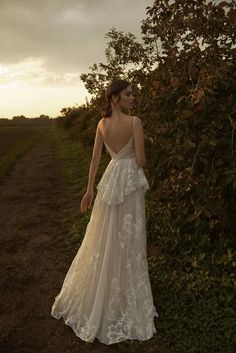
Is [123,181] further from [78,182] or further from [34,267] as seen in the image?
[78,182]

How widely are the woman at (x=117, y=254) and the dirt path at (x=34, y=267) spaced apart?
218mm

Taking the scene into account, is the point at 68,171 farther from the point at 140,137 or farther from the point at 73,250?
the point at 140,137

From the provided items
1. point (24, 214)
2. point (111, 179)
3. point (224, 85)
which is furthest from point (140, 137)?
point (24, 214)

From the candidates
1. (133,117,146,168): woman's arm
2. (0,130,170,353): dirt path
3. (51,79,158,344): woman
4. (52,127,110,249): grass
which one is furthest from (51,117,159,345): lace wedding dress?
(52,127,110,249): grass

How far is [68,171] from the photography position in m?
15.3

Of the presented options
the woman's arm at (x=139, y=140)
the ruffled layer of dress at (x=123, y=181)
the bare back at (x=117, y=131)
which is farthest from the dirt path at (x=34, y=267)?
the bare back at (x=117, y=131)

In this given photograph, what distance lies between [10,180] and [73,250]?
7.78 m

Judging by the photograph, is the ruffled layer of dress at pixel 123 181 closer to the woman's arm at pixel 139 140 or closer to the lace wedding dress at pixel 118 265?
the lace wedding dress at pixel 118 265

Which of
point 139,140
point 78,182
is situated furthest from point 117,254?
point 78,182

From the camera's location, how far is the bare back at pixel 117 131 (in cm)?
418

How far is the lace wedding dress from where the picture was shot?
170 inches

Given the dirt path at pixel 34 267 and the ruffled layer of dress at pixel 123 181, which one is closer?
the dirt path at pixel 34 267

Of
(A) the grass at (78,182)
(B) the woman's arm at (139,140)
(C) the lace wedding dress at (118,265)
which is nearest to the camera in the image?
(B) the woman's arm at (139,140)

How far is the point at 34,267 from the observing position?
6109 millimetres
